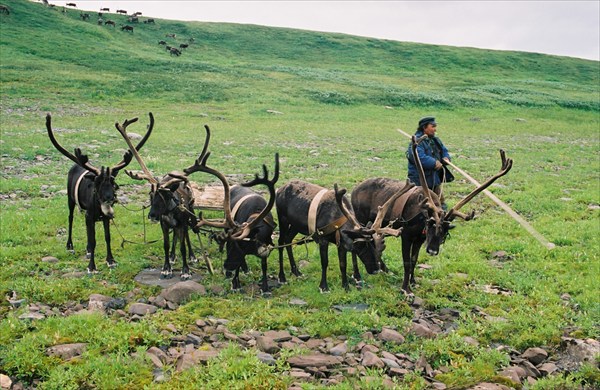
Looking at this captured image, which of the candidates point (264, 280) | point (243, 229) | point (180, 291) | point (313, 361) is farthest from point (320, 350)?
point (180, 291)

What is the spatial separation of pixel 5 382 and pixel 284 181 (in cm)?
1380

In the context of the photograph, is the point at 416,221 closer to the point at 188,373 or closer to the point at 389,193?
the point at 389,193

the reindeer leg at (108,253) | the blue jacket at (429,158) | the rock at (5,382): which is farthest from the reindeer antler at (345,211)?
the rock at (5,382)

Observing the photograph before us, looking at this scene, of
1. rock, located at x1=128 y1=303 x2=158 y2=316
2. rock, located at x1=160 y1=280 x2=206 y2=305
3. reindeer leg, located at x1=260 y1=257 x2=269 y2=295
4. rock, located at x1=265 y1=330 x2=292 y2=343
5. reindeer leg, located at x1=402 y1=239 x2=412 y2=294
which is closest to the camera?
rock, located at x1=265 y1=330 x2=292 y2=343

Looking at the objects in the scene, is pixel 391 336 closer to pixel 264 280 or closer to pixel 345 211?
pixel 345 211

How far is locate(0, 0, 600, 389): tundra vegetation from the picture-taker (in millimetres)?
7625

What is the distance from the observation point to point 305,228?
1106 centimetres

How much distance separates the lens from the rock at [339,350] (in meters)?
7.87

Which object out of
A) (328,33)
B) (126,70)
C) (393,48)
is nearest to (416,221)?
(126,70)

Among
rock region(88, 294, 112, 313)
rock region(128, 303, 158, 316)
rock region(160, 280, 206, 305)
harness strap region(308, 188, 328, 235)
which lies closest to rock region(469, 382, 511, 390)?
harness strap region(308, 188, 328, 235)

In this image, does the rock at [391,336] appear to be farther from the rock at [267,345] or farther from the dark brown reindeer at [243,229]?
the dark brown reindeer at [243,229]

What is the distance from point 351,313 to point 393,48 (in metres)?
90.9

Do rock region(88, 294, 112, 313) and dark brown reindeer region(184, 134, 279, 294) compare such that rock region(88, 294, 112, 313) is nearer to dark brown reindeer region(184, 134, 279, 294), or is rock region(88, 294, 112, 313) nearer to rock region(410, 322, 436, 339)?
dark brown reindeer region(184, 134, 279, 294)

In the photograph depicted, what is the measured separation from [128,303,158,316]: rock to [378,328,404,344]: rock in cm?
415
